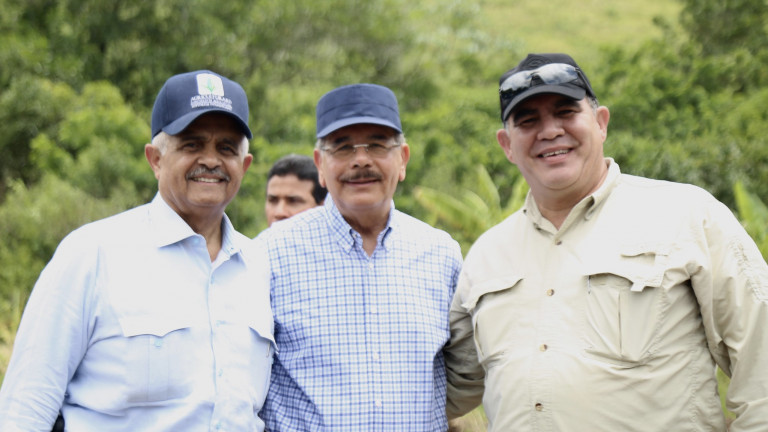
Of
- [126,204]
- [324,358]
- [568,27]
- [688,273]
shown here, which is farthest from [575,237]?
[568,27]

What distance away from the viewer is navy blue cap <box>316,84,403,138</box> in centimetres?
354

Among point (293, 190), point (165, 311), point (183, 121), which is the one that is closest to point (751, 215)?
point (293, 190)

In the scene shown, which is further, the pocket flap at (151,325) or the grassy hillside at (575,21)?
the grassy hillside at (575,21)

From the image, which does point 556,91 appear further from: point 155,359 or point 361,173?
point 155,359

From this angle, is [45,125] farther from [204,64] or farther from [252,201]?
[252,201]

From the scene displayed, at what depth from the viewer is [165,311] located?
2830mm

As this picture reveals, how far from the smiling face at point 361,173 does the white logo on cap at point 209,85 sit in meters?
0.71

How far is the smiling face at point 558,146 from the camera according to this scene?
3.15 meters

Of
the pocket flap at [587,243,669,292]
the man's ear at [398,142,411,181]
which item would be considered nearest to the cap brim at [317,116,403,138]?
the man's ear at [398,142,411,181]

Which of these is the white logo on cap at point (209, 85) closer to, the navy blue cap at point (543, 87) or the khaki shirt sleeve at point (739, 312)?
the navy blue cap at point (543, 87)

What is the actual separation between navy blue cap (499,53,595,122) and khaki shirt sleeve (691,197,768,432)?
2.58ft

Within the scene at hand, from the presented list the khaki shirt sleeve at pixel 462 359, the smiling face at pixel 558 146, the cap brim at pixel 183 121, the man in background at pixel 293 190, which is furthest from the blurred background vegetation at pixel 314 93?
the cap brim at pixel 183 121

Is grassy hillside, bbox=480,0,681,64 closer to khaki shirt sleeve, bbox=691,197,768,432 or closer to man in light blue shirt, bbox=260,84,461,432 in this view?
man in light blue shirt, bbox=260,84,461,432

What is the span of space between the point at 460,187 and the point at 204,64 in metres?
7.97
